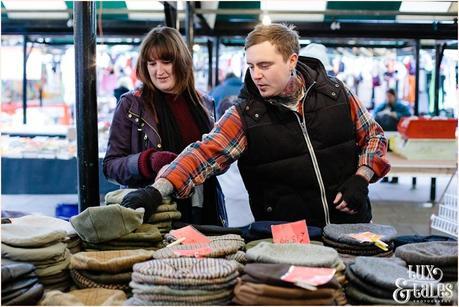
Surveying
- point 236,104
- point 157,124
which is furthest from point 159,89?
point 236,104

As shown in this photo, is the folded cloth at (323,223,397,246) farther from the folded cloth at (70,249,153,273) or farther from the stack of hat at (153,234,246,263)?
the folded cloth at (70,249,153,273)

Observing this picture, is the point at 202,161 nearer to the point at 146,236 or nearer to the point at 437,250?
the point at 146,236

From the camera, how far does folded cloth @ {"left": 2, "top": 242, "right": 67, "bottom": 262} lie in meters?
1.65

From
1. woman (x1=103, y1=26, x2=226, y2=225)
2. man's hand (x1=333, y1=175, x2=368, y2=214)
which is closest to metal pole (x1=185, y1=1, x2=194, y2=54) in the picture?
woman (x1=103, y1=26, x2=226, y2=225)

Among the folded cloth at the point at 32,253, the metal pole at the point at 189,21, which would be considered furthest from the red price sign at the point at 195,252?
the metal pole at the point at 189,21

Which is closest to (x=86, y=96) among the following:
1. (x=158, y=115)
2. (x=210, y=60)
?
(x=158, y=115)

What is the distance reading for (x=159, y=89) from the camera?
8.73ft

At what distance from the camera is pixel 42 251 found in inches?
66.4

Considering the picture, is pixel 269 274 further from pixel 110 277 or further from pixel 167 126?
pixel 167 126

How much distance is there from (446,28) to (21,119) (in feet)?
19.5

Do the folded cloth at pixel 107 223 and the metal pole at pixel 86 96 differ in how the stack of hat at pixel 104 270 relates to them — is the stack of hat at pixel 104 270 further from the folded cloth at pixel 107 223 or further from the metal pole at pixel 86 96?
the metal pole at pixel 86 96

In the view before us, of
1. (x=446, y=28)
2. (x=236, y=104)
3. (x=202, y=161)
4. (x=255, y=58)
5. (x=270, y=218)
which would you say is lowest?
(x=270, y=218)

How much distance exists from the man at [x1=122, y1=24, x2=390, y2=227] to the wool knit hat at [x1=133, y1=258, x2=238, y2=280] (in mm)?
676

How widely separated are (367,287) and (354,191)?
29.6 inches
